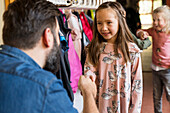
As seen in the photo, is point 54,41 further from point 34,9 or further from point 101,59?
point 101,59

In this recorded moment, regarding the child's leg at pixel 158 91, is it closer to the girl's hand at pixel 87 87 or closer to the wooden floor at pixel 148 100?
the wooden floor at pixel 148 100

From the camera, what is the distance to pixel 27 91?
0.67 meters

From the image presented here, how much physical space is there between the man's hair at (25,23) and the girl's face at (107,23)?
2.31 feet

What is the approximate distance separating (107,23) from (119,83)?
45cm

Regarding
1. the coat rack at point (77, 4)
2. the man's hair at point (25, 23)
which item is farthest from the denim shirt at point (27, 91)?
the coat rack at point (77, 4)

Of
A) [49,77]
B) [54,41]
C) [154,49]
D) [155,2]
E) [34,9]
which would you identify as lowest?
[154,49]

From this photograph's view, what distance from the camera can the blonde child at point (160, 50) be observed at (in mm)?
2602

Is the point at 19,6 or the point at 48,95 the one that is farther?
the point at 19,6

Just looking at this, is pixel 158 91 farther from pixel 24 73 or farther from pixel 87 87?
pixel 24 73

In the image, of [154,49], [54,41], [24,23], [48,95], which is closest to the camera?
[48,95]

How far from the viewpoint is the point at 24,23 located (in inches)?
32.9

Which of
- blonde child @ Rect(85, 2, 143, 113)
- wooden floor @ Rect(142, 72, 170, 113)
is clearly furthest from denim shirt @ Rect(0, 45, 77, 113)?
wooden floor @ Rect(142, 72, 170, 113)

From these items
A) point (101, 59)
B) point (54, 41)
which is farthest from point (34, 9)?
point (101, 59)

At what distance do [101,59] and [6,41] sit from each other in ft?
2.81
